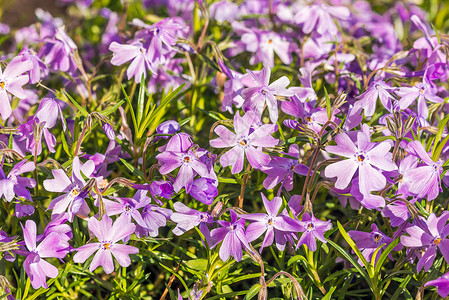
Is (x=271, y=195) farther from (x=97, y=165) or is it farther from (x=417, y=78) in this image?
(x=417, y=78)

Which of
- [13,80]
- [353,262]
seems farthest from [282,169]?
[13,80]

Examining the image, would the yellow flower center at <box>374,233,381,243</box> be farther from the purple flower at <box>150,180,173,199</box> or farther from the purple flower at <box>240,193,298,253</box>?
the purple flower at <box>150,180,173,199</box>

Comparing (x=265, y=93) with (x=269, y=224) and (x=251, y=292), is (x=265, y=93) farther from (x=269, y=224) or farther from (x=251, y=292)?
(x=251, y=292)

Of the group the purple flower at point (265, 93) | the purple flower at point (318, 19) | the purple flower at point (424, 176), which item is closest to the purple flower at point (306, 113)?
the purple flower at point (265, 93)

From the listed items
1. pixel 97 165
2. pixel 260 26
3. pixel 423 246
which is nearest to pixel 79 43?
pixel 260 26

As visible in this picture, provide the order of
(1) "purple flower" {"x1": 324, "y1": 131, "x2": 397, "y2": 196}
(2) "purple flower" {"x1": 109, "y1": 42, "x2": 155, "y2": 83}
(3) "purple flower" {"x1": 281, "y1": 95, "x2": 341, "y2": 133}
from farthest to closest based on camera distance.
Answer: (2) "purple flower" {"x1": 109, "y1": 42, "x2": 155, "y2": 83}, (3) "purple flower" {"x1": 281, "y1": 95, "x2": 341, "y2": 133}, (1) "purple flower" {"x1": 324, "y1": 131, "x2": 397, "y2": 196}

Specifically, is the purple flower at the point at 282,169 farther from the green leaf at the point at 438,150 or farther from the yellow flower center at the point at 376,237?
the green leaf at the point at 438,150

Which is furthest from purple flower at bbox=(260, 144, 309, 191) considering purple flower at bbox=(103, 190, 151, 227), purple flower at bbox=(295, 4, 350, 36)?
purple flower at bbox=(295, 4, 350, 36)
